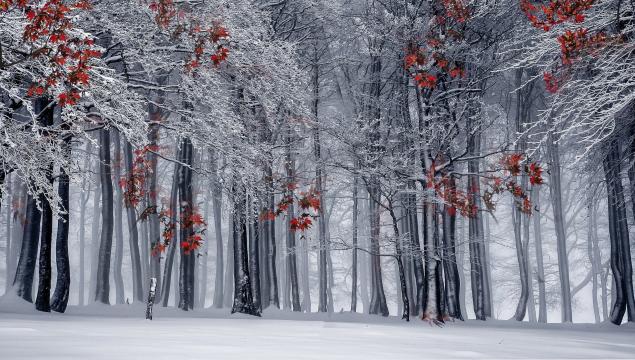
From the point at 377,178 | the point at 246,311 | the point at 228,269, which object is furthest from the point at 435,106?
the point at 228,269

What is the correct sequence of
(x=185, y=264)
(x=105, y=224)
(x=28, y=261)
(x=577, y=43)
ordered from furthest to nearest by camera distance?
(x=105, y=224)
(x=185, y=264)
(x=28, y=261)
(x=577, y=43)

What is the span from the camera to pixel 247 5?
13430mm

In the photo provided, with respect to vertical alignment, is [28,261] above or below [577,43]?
below

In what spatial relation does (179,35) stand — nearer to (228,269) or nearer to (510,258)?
(228,269)

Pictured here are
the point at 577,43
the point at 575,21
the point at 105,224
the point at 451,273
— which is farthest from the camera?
the point at 451,273

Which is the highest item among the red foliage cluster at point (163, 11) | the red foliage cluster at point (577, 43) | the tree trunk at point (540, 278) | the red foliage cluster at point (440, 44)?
the red foliage cluster at point (440, 44)

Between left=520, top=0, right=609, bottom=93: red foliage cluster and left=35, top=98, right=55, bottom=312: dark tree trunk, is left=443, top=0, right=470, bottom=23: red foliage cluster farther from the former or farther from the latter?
left=35, top=98, right=55, bottom=312: dark tree trunk

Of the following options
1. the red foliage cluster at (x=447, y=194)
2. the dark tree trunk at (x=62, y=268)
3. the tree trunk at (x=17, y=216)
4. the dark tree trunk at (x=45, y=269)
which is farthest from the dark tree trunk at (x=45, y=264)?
the tree trunk at (x=17, y=216)

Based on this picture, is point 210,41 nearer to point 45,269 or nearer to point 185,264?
point 45,269

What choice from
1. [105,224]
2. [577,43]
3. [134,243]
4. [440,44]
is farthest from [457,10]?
[134,243]

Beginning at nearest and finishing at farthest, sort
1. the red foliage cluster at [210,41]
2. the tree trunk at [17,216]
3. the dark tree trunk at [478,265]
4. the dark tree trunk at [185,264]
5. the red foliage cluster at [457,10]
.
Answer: the red foliage cluster at [210,41] → the red foliage cluster at [457,10] → the dark tree trunk at [185,264] → the dark tree trunk at [478,265] → the tree trunk at [17,216]

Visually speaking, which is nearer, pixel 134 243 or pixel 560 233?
pixel 134 243

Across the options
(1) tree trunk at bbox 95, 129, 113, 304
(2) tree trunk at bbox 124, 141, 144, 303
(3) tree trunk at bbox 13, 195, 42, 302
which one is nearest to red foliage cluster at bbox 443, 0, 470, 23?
(3) tree trunk at bbox 13, 195, 42, 302

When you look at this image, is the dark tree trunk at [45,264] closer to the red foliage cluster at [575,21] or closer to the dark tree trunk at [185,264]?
the dark tree trunk at [185,264]
